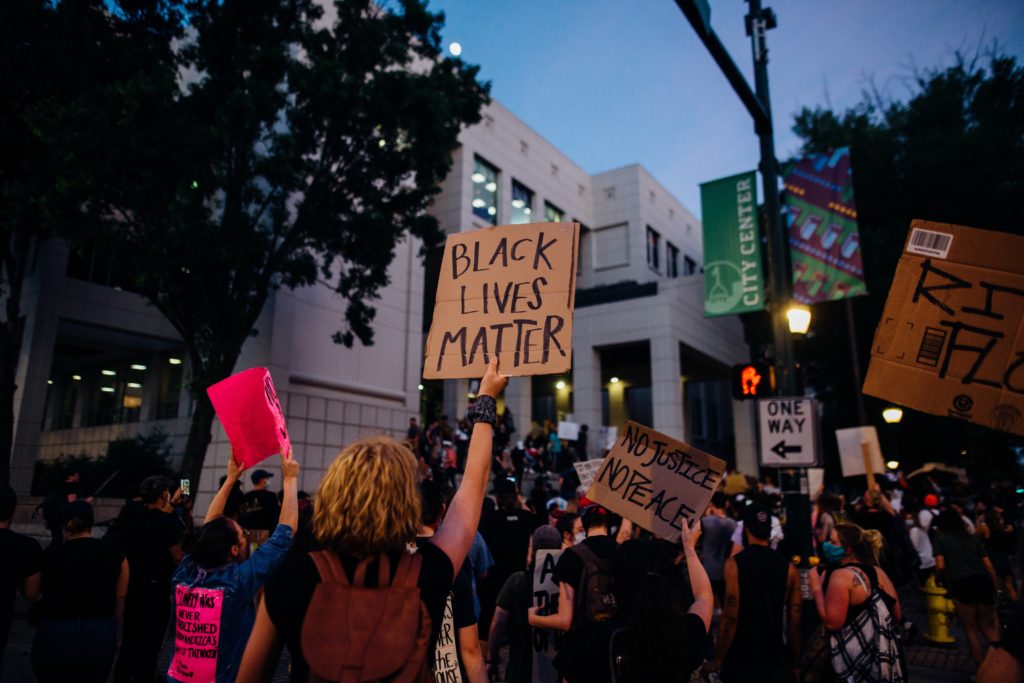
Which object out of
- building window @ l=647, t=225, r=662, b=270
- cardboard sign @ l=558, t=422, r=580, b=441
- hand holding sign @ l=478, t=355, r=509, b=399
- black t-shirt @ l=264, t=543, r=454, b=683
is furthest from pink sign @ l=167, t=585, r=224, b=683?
building window @ l=647, t=225, r=662, b=270

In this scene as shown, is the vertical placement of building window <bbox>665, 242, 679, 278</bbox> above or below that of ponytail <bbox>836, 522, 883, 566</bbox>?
above

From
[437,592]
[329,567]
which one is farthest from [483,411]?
[329,567]

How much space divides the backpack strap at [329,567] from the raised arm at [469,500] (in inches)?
12.8

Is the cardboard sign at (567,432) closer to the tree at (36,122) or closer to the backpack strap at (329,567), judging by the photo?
the tree at (36,122)

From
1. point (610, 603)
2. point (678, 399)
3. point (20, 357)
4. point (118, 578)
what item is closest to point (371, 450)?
point (610, 603)

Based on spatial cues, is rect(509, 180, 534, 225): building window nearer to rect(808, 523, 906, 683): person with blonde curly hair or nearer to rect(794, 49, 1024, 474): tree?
rect(794, 49, 1024, 474): tree

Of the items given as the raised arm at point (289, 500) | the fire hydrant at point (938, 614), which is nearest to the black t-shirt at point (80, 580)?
the raised arm at point (289, 500)

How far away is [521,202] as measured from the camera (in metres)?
36.3

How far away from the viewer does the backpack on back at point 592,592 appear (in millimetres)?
3652

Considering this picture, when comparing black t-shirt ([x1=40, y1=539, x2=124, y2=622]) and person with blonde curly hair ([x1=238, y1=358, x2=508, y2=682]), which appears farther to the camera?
black t-shirt ([x1=40, y1=539, x2=124, y2=622])

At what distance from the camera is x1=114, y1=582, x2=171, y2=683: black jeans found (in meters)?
5.76

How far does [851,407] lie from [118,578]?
117 feet

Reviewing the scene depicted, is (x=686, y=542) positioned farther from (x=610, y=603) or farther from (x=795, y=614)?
(x=795, y=614)

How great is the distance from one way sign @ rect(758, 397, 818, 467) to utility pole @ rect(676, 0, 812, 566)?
1.73ft
